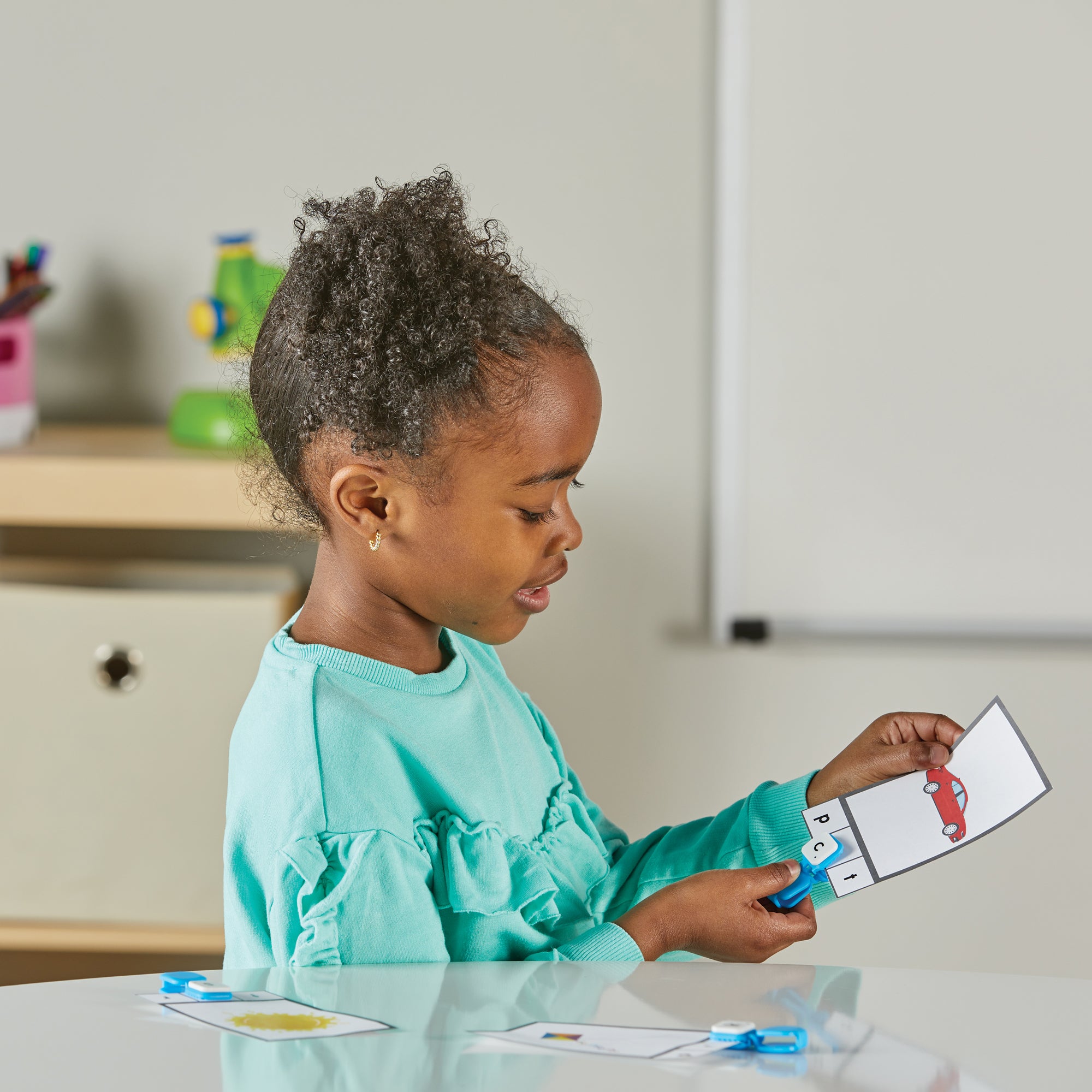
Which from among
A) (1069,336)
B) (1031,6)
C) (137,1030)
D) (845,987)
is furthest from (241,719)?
(1031,6)

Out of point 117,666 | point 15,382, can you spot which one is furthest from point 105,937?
point 15,382

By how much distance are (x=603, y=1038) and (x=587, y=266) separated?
3.46 ft

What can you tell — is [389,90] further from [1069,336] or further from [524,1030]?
[524,1030]

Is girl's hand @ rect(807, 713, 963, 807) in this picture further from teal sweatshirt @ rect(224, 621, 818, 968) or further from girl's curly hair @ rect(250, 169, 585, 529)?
girl's curly hair @ rect(250, 169, 585, 529)

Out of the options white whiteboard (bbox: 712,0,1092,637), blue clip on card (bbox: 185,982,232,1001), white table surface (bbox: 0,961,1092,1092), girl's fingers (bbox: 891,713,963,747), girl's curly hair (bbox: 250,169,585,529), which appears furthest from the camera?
white whiteboard (bbox: 712,0,1092,637)

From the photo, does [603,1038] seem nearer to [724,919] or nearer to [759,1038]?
[759,1038]

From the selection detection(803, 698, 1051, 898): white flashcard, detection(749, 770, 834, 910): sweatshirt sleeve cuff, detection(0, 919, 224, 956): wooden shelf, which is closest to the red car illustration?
detection(803, 698, 1051, 898): white flashcard

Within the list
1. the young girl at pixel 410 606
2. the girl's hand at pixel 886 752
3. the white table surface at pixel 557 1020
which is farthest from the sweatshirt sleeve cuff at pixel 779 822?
the white table surface at pixel 557 1020

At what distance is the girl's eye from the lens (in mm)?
739

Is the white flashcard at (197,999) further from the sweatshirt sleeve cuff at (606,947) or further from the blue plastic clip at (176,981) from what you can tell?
the sweatshirt sleeve cuff at (606,947)

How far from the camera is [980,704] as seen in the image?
4.80 ft

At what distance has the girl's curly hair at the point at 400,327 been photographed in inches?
27.8

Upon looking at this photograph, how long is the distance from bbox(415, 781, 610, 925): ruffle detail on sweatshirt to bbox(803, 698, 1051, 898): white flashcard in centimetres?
17

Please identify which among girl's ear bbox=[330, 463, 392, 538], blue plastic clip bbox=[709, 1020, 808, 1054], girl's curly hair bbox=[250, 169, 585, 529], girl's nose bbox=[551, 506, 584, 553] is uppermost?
girl's curly hair bbox=[250, 169, 585, 529]
